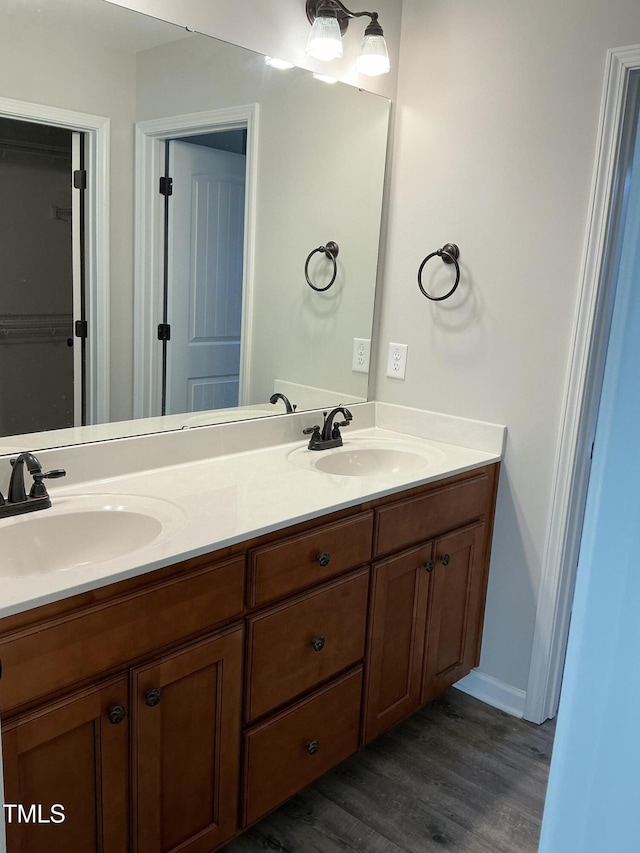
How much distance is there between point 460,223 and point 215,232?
2.64 ft

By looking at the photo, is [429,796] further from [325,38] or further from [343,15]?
[343,15]

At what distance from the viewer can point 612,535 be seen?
32cm

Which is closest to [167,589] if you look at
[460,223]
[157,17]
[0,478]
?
[0,478]

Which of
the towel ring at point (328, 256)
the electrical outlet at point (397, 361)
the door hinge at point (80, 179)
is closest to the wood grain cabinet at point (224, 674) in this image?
the electrical outlet at point (397, 361)

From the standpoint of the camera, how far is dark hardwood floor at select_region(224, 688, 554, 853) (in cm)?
176

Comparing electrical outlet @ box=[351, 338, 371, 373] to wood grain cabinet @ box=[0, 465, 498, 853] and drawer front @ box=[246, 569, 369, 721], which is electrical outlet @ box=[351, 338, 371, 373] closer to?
wood grain cabinet @ box=[0, 465, 498, 853]

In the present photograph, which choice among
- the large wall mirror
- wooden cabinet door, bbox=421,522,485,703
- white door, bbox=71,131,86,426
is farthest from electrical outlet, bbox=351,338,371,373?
white door, bbox=71,131,86,426

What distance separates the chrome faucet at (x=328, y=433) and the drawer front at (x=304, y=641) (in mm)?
524

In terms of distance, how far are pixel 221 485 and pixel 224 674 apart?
490mm

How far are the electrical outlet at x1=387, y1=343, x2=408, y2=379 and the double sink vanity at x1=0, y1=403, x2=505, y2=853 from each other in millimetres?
310

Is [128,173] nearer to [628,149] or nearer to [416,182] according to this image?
[416,182]

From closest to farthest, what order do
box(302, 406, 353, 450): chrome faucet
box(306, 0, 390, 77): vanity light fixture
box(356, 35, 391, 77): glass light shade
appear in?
box(306, 0, 390, 77): vanity light fixture, box(356, 35, 391, 77): glass light shade, box(302, 406, 353, 450): chrome faucet

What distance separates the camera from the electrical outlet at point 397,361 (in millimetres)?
2477

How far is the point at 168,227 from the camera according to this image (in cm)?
189
